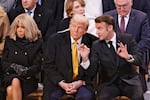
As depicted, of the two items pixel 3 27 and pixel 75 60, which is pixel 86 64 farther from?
pixel 3 27

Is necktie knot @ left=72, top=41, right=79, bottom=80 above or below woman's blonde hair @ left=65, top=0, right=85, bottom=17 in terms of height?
below

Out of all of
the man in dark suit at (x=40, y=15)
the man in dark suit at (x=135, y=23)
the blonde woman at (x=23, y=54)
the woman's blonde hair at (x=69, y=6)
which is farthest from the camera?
the man in dark suit at (x=40, y=15)

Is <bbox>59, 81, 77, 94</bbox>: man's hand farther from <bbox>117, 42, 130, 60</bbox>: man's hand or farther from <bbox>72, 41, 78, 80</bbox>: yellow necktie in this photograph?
<bbox>117, 42, 130, 60</bbox>: man's hand

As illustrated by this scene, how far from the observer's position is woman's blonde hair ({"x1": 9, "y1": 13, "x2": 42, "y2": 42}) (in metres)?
4.84

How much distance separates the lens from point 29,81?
4801 mm

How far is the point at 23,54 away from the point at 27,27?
0.29m

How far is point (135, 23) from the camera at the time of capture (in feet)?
16.5

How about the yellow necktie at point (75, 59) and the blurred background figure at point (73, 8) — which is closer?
the yellow necktie at point (75, 59)

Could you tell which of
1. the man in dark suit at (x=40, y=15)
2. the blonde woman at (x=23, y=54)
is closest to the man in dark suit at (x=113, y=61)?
the blonde woman at (x=23, y=54)

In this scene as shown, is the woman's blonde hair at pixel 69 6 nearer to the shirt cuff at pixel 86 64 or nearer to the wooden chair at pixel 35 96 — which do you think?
the shirt cuff at pixel 86 64

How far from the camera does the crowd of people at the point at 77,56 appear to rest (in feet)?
14.8

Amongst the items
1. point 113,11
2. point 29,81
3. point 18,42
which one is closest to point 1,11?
point 18,42

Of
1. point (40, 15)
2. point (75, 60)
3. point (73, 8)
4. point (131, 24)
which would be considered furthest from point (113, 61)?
point (40, 15)

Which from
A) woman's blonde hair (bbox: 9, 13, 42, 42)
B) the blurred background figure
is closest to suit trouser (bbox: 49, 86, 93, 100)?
woman's blonde hair (bbox: 9, 13, 42, 42)
